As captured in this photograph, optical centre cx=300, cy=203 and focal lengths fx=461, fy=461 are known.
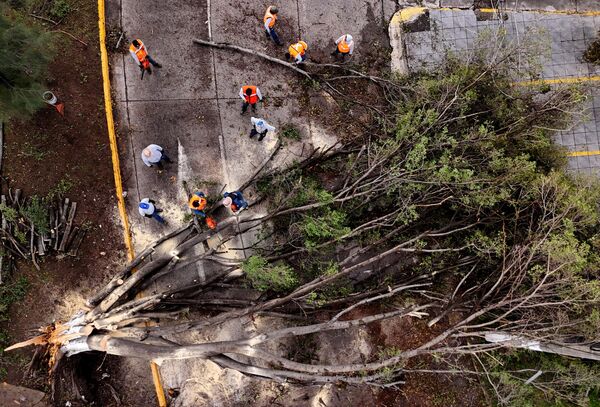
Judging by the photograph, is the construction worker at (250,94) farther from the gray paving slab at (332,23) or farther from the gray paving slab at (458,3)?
the gray paving slab at (458,3)

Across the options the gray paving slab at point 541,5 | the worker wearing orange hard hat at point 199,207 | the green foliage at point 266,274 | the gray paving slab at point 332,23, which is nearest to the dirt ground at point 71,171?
the worker wearing orange hard hat at point 199,207

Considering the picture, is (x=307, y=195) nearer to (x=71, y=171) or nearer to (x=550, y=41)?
(x=71, y=171)

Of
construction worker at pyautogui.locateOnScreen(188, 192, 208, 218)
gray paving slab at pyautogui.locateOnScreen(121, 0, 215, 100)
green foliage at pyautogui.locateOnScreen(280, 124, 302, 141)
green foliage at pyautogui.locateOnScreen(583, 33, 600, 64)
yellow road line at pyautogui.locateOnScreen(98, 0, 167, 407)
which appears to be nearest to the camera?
construction worker at pyautogui.locateOnScreen(188, 192, 208, 218)

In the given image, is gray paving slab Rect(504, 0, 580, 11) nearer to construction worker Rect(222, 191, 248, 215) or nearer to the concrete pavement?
the concrete pavement

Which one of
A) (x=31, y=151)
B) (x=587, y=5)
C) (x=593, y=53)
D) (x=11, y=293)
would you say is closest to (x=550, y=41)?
(x=593, y=53)

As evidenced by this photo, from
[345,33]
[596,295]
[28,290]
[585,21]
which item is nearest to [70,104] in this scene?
[28,290]

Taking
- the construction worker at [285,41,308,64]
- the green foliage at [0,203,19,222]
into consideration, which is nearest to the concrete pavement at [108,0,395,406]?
the construction worker at [285,41,308,64]
